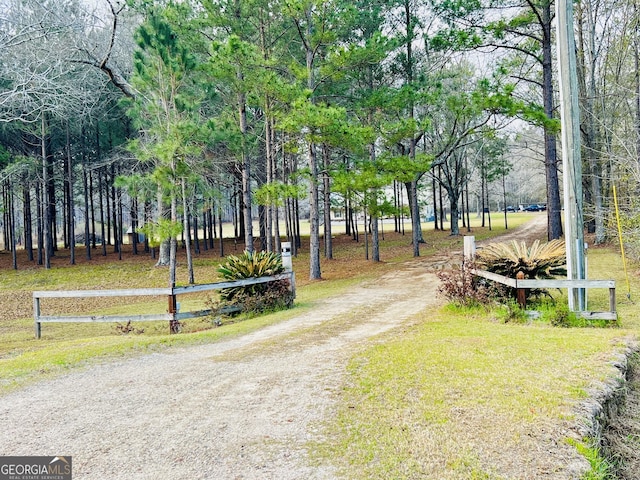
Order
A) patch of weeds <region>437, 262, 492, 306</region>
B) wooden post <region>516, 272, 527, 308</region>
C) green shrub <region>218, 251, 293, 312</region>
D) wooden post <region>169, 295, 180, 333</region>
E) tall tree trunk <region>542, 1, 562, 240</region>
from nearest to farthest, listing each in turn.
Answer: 1. wooden post <region>516, 272, 527, 308</region>
2. patch of weeds <region>437, 262, 492, 306</region>
3. wooden post <region>169, 295, 180, 333</region>
4. green shrub <region>218, 251, 293, 312</region>
5. tall tree trunk <region>542, 1, 562, 240</region>

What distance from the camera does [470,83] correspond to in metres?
28.5

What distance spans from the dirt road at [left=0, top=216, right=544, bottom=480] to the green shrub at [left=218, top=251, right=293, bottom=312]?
3.21m

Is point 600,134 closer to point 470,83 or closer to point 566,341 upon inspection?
point 470,83

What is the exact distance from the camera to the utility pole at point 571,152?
8.52 metres

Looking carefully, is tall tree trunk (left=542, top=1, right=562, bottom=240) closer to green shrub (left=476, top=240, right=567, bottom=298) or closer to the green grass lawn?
green shrub (left=476, top=240, right=567, bottom=298)

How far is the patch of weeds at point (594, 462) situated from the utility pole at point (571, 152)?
5206mm

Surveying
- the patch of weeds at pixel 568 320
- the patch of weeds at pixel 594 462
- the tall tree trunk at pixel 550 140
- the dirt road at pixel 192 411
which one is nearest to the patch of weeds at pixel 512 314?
the patch of weeds at pixel 568 320

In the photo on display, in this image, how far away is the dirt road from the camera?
343 centimetres

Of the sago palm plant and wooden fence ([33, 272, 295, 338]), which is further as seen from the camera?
wooden fence ([33, 272, 295, 338])

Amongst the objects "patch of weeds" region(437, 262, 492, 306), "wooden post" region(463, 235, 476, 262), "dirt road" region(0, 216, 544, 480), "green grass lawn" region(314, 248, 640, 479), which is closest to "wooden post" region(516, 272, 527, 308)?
"patch of weeds" region(437, 262, 492, 306)

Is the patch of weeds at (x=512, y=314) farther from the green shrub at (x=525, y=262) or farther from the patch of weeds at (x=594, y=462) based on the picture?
the patch of weeds at (x=594, y=462)

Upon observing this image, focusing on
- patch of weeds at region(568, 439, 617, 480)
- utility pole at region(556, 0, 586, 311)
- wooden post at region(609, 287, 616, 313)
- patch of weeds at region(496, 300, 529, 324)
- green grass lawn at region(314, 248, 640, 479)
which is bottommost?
patch of weeds at region(568, 439, 617, 480)

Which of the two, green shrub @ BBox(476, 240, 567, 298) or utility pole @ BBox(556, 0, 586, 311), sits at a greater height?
utility pole @ BBox(556, 0, 586, 311)

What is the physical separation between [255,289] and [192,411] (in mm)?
6647
